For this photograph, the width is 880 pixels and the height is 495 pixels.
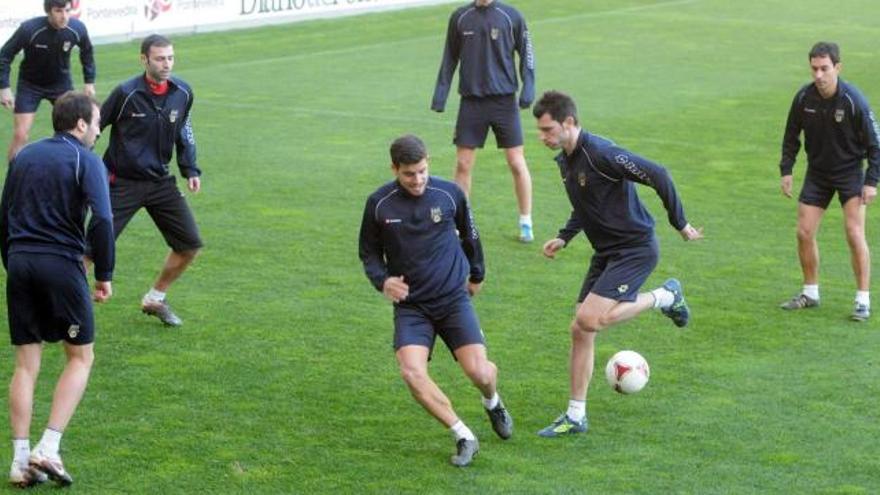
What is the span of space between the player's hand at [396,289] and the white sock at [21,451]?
231 cm

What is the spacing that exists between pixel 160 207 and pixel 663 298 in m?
4.08

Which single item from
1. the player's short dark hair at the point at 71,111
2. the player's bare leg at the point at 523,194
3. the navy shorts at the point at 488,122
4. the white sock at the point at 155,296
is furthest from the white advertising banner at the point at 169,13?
the player's short dark hair at the point at 71,111

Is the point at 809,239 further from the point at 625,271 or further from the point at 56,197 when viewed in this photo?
the point at 56,197

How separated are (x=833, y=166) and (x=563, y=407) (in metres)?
3.93

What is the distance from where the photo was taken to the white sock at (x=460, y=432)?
1000 cm

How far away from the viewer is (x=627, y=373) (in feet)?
35.4

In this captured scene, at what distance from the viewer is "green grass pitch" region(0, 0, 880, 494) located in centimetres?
1001

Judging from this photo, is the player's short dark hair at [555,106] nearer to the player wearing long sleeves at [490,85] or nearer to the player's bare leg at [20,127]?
the player wearing long sleeves at [490,85]

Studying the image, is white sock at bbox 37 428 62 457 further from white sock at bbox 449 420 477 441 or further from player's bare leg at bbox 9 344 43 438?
white sock at bbox 449 420 477 441

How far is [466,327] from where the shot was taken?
33.6ft

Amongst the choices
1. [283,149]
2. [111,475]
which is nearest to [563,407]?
[111,475]

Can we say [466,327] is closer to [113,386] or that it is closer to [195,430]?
[195,430]

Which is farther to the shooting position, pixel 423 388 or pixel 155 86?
pixel 155 86

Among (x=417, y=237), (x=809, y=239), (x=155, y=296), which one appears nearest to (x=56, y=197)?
(x=417, y=237)
